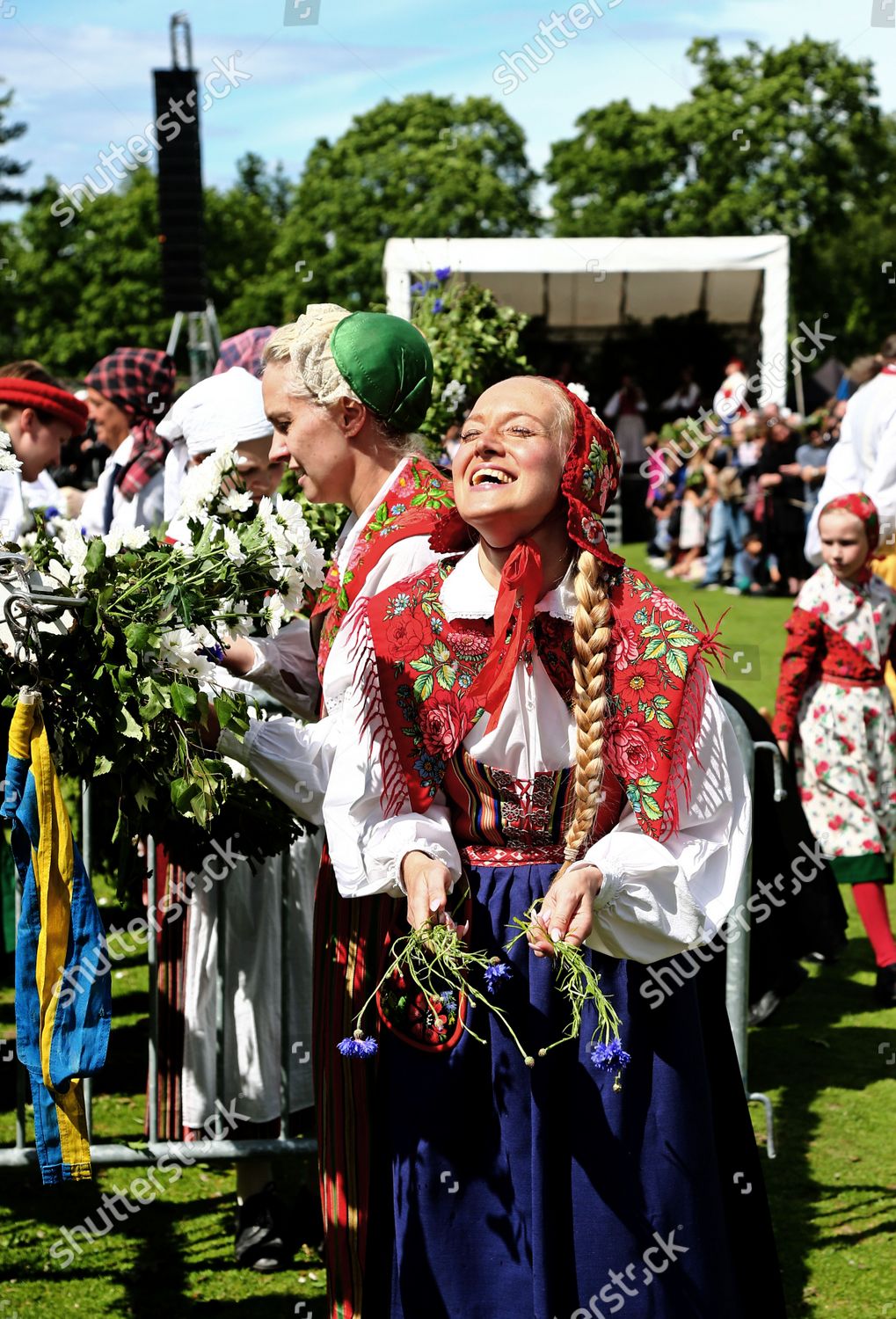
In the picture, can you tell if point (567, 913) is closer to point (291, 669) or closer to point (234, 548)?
point (234, 548)

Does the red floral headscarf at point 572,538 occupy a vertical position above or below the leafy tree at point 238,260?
below

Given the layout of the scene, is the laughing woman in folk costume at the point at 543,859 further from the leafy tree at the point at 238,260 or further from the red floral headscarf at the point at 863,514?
the leafy tree at the point at 238,260

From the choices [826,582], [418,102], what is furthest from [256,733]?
[418,102]

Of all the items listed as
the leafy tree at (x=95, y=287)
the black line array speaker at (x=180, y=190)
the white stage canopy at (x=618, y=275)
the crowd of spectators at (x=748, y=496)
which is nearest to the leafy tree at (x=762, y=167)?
the leafy tree at (x=95, y=287)

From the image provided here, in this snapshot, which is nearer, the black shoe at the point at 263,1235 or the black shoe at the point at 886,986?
the black shoe at the point at 263,1235

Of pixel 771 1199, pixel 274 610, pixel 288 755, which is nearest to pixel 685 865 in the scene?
pixel 288 755

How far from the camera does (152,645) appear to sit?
245cm

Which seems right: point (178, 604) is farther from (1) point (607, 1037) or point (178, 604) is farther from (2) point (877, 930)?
(2) point (877, 930)

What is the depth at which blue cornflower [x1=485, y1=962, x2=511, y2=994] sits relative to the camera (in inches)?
89.4

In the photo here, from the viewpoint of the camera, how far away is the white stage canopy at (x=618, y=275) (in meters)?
14.9

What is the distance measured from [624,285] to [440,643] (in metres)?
17.9

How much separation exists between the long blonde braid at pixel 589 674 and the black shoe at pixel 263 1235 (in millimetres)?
1792

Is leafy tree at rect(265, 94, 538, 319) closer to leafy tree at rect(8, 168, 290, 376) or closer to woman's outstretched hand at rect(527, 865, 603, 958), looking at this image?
leafy tree at rect(8, 168, 290, 376)

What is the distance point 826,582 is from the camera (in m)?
5.42
